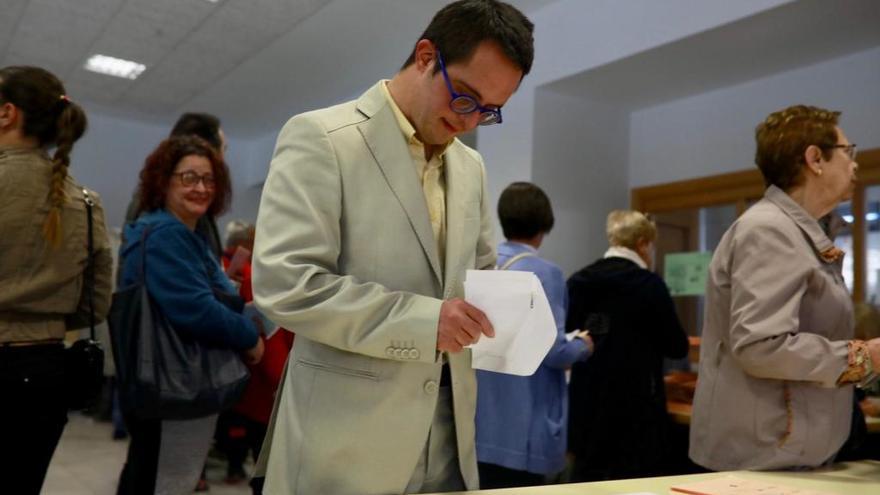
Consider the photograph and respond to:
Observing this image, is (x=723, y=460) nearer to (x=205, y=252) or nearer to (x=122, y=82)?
(x=205, y=252)

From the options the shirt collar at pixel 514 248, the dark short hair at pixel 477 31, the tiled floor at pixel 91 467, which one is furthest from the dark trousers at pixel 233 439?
the dark short hair at pixel 477 31

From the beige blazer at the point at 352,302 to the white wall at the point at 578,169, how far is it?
11.8 ft

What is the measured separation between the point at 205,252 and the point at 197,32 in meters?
3.79

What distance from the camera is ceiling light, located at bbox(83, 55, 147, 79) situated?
6.15m

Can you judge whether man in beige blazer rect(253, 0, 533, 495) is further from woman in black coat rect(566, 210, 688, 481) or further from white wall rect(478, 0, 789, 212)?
white wall rect(478, 0, 789, 212)

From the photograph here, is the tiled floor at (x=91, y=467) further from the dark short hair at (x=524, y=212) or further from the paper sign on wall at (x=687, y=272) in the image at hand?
the paper sign on wall at (x=687, y=272)

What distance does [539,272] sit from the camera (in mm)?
2508

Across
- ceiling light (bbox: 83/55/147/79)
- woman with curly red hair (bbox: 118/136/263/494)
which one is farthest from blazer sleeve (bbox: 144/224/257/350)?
ceiling light (bbox: 83/55/147/79)

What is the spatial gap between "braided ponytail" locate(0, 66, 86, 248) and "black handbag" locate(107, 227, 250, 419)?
0.81 feet

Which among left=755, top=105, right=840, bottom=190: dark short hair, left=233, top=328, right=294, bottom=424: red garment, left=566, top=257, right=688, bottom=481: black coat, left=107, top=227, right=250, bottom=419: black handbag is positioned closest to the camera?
left=755, top=105, right=840, bottom=190: dark short hair

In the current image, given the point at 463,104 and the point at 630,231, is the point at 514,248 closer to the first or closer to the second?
the point at 630,231

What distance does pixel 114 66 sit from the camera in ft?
20.8

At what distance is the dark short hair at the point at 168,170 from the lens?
213cm

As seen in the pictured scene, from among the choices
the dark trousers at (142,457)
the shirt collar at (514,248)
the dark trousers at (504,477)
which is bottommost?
the dark trousers at (504,477)
